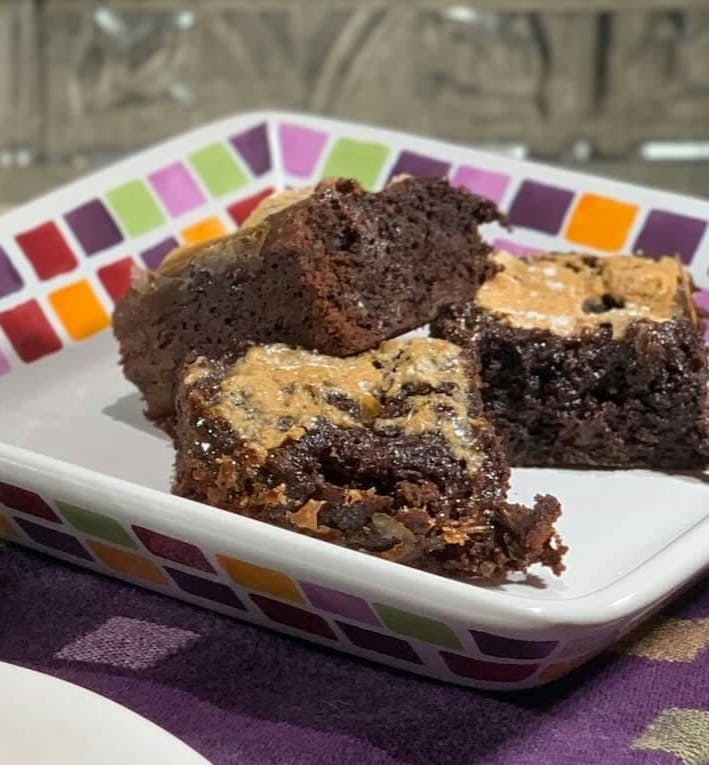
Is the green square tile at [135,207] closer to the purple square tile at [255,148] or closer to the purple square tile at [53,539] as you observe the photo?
the purple square tile at [255,148]

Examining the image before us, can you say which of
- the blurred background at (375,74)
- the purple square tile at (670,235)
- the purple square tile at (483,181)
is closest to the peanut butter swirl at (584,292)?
the purple square tile at (670,235)

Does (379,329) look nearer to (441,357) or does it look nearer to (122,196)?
(441,357)

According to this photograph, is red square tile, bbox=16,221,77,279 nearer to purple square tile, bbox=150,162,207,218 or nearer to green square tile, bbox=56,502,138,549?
purple square tile, bbox=150,162,207,218

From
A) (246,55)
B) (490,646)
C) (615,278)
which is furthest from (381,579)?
(246,55)

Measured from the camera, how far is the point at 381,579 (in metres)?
1.11

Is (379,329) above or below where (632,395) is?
above

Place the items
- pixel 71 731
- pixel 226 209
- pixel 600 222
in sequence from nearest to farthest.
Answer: pixel 71 731 < pixel 600 222 < pixel 226 209

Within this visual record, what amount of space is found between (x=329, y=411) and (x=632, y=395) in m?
0.34

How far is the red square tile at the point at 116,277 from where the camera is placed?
1.87 m

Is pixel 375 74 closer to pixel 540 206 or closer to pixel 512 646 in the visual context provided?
pixel 540 206

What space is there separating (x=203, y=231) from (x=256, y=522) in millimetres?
895

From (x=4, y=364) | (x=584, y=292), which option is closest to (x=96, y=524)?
(x=4, y=364)

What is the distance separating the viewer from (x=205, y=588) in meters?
1.26

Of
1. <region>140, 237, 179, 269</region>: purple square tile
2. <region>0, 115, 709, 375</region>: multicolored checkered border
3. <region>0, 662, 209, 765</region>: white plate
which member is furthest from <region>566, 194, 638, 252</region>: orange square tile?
<region>0, 662, 209, 765</region>: white plate
